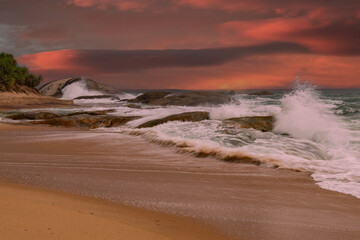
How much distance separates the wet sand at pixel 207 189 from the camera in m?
2.77

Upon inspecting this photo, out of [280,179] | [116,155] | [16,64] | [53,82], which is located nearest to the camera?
[280,179]

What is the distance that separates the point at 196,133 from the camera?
952 cm

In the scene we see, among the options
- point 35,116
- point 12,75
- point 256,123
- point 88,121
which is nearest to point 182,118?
point 256,123

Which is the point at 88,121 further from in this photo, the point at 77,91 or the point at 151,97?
the point at 77,91

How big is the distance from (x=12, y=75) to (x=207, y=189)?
5111 centimetres

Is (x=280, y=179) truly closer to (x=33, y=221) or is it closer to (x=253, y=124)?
(x=33, y=221)

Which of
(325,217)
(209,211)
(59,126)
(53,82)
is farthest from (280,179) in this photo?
(53,82)

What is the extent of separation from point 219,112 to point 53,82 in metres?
55.3

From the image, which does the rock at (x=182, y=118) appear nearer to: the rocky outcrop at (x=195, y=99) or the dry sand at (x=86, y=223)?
the dry sand at (x=86, y=223)

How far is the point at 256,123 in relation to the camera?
11.1 m

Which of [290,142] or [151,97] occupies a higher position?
[151,97]

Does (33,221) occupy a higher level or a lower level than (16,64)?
lower

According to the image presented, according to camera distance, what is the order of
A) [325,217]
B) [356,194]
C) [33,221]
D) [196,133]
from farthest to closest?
[196,133]
[356,194]
[325,217]
[33,221]

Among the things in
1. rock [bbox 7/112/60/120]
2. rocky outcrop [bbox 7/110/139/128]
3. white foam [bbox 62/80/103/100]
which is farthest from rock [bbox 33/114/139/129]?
white foam [bbox 62/80/103/100]
